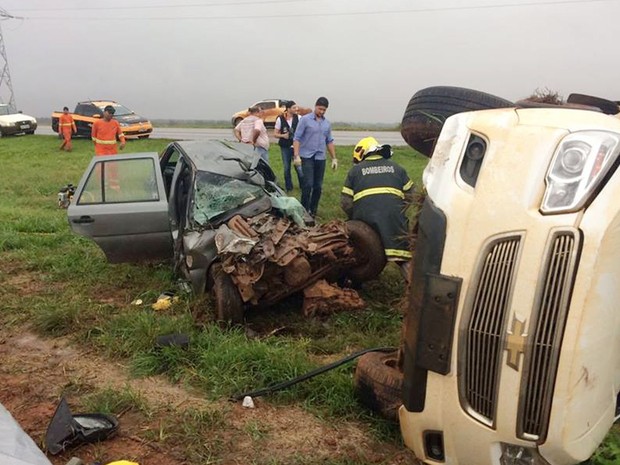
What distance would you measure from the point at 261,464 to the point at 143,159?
351 centimetres

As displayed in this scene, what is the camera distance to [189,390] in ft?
10.3

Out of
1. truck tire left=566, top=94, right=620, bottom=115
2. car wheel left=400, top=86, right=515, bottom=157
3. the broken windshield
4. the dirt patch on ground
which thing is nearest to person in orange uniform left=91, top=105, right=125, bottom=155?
the broken windshield

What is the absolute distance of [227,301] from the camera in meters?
3.94

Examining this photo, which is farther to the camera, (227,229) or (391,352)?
(227,229)

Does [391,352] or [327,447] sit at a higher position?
A: [391,352]

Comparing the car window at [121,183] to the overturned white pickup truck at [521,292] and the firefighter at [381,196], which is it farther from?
the overturned white pickup truck at [521,292]

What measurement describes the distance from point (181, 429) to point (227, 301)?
1302 mm

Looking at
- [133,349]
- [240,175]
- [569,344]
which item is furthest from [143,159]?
[569,344]

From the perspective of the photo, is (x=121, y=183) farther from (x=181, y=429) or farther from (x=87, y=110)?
(x=87, y=110)

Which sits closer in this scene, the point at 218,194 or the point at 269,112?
the point at 218,194

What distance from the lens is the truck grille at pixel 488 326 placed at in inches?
67.7

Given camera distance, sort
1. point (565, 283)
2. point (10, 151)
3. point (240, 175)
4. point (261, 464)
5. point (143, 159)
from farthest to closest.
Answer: point (10, 151) < point (143, 159) < point (240, 175) < point (261, 464) < point (565, 283)

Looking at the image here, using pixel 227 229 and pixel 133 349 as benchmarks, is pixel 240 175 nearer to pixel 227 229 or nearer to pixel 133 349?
pixel 227 229

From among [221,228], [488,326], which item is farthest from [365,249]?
[488,326]
